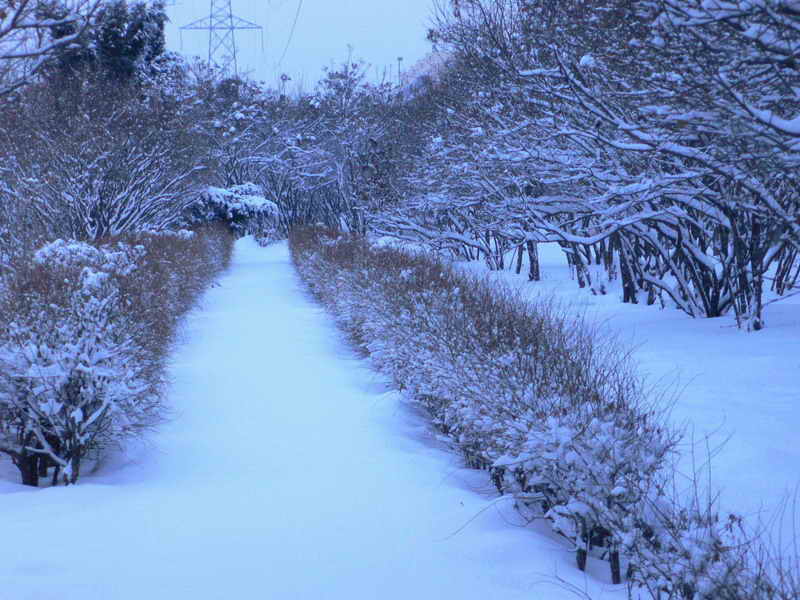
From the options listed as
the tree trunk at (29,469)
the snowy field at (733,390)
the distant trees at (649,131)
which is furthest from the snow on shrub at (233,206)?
the tree trunk at (29,469)

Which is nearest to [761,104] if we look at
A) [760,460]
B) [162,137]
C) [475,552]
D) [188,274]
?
[760,460]

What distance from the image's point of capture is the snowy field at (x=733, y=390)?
4.61 m

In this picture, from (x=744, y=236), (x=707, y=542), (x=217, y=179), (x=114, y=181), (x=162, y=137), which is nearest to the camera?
(x=707, y=542)

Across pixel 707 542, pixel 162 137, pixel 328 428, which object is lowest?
pixel 328 428

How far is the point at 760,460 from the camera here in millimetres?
4895

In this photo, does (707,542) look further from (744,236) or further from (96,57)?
(96,57)

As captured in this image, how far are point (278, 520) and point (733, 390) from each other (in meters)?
4.07

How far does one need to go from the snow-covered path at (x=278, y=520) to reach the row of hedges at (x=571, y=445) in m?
0.30

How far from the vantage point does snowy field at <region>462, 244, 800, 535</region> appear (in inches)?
182

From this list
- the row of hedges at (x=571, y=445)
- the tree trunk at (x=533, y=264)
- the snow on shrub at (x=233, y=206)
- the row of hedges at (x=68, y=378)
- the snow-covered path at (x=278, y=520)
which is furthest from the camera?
the snow on shrub at (x=233, y=206)

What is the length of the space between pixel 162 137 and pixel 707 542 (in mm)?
19476

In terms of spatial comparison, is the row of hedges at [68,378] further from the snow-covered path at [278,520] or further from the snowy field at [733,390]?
the snowy field at [733,390]

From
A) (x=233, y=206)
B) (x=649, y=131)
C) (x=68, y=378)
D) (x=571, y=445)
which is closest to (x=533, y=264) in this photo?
(x=649, y=131)

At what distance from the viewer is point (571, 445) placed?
12.1ft
